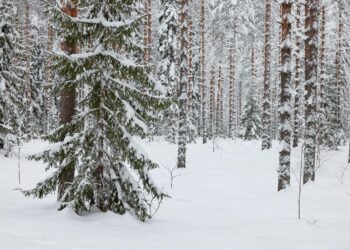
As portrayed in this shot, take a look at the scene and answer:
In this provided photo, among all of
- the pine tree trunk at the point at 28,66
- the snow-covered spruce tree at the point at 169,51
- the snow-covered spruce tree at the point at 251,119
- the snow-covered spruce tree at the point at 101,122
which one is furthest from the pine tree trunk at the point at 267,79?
the snow-covered spruce tree at the point at 101,122

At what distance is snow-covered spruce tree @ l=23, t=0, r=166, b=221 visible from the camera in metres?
8.38

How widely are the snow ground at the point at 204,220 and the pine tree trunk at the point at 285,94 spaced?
74 cm

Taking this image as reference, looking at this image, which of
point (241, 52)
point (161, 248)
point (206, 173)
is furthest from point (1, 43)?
point (241, 52)

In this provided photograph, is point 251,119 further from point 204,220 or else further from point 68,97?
point 68,97

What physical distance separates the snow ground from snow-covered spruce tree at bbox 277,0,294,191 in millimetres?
761

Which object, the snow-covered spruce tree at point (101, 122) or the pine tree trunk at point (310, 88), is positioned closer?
the snow-covered spruce tree at point (101, 122)

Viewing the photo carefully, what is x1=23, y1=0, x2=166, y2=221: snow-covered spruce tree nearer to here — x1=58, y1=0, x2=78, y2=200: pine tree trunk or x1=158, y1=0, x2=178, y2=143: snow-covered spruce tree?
x1=58, y1=0, x2=78, y2=200: pine tree trunk

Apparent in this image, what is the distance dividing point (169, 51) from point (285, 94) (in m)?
16.2

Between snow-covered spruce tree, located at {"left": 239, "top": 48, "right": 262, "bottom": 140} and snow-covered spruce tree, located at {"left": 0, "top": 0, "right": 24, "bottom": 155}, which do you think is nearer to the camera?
snow-covered spruce tree, located at {"left": 0, "top": 0, "right": 24, "bottom": 155}

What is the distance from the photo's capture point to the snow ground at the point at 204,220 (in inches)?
275

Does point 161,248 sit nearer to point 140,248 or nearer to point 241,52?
point 140,248

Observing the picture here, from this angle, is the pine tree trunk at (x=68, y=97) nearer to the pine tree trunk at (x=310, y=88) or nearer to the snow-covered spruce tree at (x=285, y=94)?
the snow-covered spruce tree at (x=285, y=94)

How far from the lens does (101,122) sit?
8.59m

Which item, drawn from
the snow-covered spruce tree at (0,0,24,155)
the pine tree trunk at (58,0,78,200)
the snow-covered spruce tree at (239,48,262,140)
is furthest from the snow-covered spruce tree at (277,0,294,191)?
the snow-covered spruce tree at (239,48,262,140)
